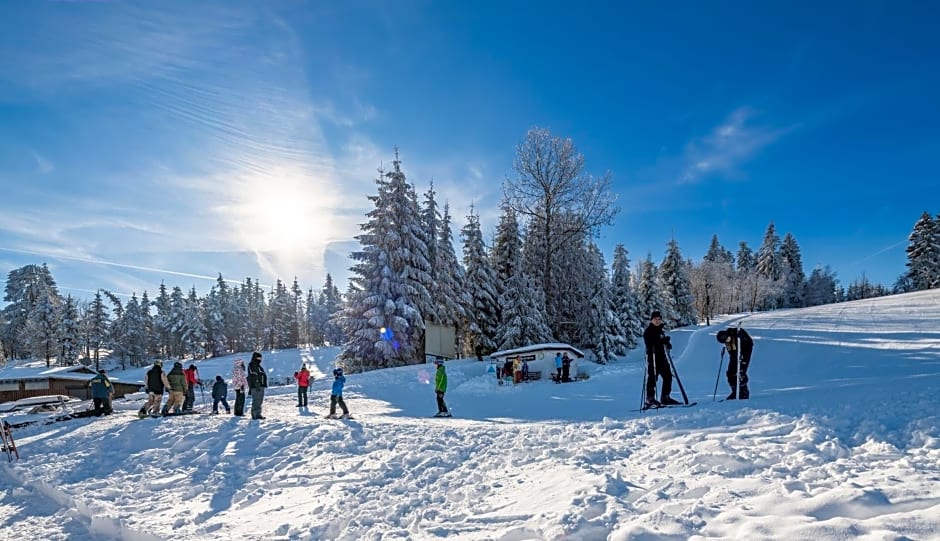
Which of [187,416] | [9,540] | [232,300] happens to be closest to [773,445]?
[9,540]

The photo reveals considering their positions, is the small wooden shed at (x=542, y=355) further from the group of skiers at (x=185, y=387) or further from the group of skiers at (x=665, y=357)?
the group of skiers at (x=185, y=387)

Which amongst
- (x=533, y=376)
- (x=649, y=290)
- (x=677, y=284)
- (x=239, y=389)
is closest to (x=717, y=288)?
(x=677, y=284)

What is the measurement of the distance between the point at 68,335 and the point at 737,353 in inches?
2687

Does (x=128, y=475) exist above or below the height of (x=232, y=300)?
below

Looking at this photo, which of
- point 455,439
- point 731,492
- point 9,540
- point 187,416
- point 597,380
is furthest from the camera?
point 597,380

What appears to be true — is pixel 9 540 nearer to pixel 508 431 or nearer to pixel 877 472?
pixel 508 431

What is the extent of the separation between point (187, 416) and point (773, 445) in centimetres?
1426

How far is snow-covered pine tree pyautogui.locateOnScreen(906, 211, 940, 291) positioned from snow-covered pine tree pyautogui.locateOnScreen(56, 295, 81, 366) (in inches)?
3942

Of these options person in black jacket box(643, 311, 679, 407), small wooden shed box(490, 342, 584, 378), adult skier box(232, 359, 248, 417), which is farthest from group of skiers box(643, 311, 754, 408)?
small wooden shed box(490, 342, 584, 378)

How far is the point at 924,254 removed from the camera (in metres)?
54.6

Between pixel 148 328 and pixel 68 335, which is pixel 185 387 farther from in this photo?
pixel 148 328

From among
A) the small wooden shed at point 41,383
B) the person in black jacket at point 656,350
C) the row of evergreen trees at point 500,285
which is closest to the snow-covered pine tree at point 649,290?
the row of evergreen trees at point 500,285

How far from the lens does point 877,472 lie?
434 centimetres

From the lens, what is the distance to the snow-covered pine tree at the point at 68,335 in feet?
171
